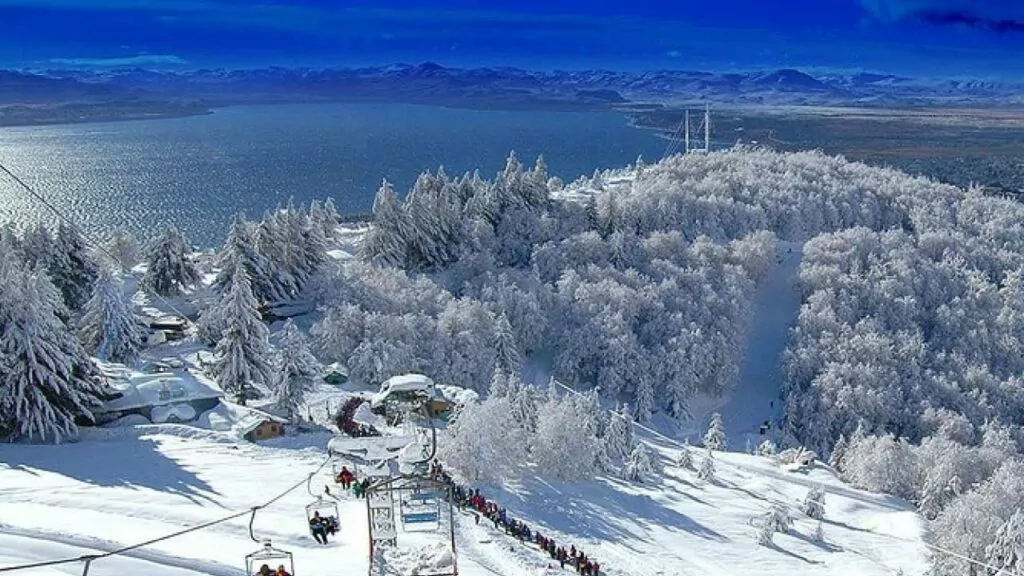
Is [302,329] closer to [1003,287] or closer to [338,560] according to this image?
[338,560]

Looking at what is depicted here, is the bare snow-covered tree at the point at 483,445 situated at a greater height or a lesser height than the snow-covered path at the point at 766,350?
greater

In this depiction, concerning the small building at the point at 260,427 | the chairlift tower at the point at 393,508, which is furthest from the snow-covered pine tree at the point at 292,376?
the chairlift tower at the point at 393,508

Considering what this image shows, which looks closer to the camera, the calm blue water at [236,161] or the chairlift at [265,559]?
the chairlift at [265,559]

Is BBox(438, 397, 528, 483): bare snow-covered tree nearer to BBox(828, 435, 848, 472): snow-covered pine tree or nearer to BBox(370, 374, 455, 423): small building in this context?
BBox(370, 374, 455, 423): small building

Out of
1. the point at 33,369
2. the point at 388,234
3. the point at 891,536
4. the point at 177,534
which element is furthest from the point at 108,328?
the point at 891,536

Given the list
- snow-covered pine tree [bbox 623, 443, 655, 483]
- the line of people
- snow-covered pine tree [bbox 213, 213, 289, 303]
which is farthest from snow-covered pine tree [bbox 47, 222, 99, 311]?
the line of people

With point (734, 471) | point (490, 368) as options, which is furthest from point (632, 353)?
point (734, 471)

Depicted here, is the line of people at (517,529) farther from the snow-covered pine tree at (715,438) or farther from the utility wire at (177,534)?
the snow-covered pine tree at (715,438)
